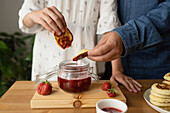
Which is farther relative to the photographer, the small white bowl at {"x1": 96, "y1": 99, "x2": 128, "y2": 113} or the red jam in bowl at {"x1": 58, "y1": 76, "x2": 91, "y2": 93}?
the red jam in bowl at {"x1": 58, "y1": 76, "x2": 91, "y2": 93}

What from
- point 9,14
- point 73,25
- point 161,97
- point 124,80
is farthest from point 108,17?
point 9,14

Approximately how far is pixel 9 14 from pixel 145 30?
2.51 meters

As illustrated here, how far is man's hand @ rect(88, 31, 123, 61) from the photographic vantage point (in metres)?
0.90

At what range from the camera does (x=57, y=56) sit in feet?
4.54

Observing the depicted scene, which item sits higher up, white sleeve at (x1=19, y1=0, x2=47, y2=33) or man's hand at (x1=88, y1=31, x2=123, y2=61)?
white sleeve at (x1=19, y1=0, x2=47, y2=33)

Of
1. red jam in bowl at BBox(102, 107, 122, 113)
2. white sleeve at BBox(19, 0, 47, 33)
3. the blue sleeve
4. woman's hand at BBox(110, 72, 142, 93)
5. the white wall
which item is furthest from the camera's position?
the white wall

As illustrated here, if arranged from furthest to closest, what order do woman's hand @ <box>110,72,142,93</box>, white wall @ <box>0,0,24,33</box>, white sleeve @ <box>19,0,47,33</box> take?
white wall @ <box>0,0,24,33</box>, white sleeve @ <box>19,0,47,33</box>, woman's hand @ <box>110,72,142,93</box>

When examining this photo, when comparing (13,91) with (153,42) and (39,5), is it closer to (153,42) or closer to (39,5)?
(39,5)

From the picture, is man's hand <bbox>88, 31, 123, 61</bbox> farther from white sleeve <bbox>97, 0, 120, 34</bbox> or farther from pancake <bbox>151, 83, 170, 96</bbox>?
white sleeve <bbox>97, 0, 120, 34</bbox>

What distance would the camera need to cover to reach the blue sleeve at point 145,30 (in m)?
0.96

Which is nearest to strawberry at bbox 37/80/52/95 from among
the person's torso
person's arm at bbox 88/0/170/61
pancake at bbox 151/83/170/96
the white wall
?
person's arm at bbox 88/0/170/61

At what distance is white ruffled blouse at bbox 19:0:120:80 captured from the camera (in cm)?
130

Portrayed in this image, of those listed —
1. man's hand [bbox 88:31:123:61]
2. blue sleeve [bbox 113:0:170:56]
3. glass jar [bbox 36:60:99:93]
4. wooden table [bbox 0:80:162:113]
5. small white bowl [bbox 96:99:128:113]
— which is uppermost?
blue sleeve [bbox 113:0:170:56]

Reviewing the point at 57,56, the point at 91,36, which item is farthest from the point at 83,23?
the point at 57,56
